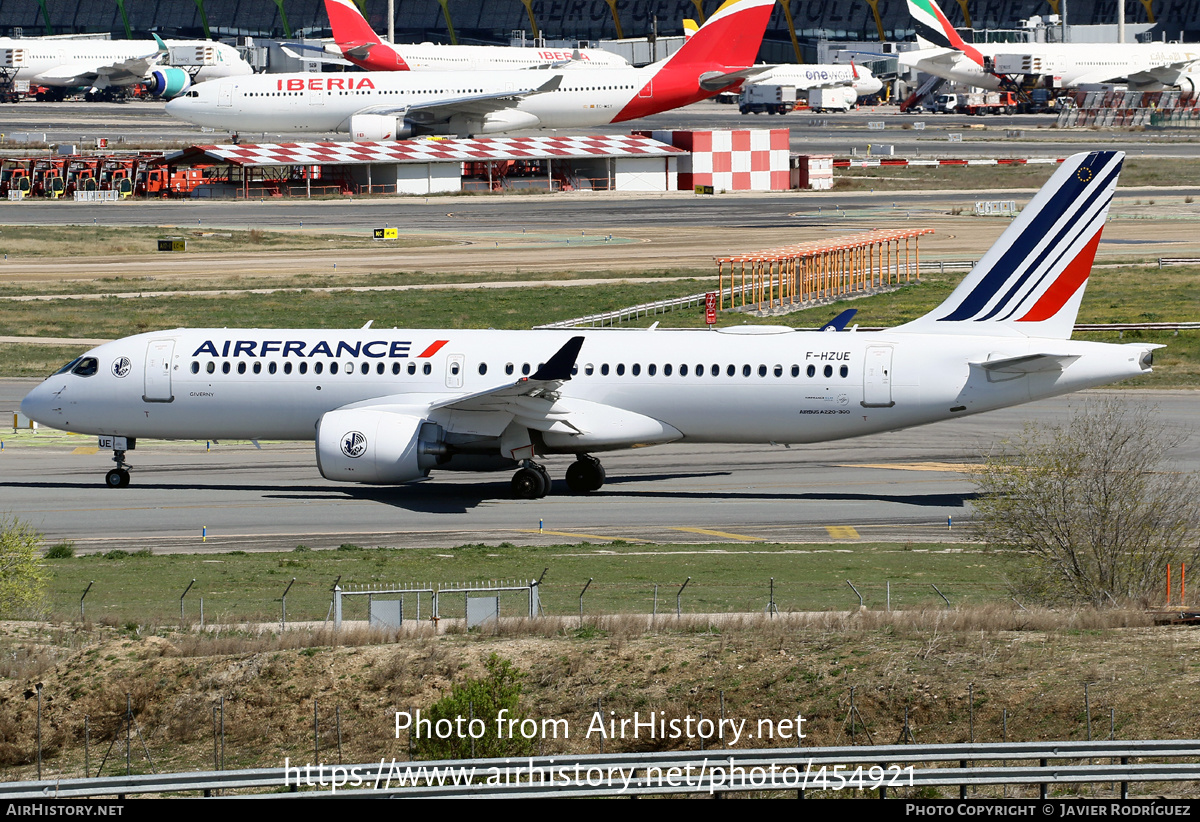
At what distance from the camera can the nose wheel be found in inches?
1727

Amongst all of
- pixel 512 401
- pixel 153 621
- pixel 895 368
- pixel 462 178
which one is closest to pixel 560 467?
pixel 512 401

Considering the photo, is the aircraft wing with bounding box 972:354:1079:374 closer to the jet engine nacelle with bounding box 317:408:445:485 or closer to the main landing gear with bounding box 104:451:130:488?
the jet engine nacelle with bounding box 317:408:445:485

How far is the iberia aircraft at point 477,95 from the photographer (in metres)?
133

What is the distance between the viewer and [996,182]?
128 meters

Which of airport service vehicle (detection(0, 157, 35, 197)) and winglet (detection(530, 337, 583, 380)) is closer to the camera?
winglet (detection(530, 337, 583, 380))

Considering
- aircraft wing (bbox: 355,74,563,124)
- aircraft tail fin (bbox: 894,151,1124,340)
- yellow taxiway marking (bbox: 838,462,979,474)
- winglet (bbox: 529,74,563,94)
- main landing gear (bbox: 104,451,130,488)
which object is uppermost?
winglet (bbox: 529,74,563,94)

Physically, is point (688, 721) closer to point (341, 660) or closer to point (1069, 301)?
point (341, 660)

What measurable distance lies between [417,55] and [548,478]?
14661 centimetres

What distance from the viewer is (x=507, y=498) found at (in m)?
44.3

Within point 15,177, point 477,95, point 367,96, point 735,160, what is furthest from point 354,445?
point 477,95

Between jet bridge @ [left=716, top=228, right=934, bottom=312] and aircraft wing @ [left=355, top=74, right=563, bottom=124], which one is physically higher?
aircraft wing @ [left=355, top=74, right=563, bottom=124]

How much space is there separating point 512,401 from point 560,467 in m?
7.47

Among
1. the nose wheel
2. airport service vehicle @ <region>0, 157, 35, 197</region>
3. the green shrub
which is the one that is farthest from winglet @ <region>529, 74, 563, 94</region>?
the green shrub

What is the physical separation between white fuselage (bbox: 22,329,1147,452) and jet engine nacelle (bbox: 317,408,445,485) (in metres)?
0.70
